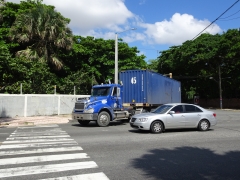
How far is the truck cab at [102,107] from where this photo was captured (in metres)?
15.5

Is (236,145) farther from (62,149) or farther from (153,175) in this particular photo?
(62,149)

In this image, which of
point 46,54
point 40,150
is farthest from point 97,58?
point 40,150

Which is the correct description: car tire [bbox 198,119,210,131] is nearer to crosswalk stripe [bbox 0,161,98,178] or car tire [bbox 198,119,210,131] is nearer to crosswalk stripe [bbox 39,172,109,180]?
crosswalk stripe [bbox 0,161,98,178]

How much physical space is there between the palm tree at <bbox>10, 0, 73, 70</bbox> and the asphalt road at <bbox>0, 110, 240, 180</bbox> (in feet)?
60.2

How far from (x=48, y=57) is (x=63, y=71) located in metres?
3.31

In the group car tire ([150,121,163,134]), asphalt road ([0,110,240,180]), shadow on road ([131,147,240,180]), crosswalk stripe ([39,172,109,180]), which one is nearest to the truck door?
car tire ([150,121,163,134])

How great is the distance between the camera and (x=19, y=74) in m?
25.5

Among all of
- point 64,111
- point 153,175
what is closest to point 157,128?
point 153,175

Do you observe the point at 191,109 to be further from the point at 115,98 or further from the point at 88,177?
the point at 88,177

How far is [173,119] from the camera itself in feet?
42.2

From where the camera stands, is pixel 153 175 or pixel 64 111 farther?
pixel 64 111

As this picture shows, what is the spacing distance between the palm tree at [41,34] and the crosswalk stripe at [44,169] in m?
21.3

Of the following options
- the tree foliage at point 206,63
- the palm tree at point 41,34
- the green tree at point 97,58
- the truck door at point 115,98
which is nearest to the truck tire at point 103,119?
the truck door at point 115,98

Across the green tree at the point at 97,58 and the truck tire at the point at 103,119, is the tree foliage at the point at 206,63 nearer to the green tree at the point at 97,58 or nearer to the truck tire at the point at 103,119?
the green tree at the point at 97,58
